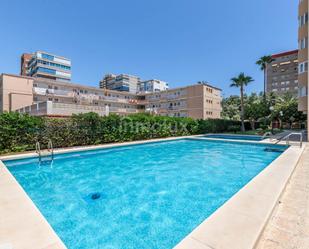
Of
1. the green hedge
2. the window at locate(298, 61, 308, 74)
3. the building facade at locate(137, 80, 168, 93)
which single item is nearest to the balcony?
the green hedge

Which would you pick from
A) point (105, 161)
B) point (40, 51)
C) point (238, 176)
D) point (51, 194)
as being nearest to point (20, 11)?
point (105, 161)

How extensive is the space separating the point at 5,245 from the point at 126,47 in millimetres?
28866

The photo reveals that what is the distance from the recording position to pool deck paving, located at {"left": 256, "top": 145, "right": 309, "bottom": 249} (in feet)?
8.41

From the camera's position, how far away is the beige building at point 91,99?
22.1 m

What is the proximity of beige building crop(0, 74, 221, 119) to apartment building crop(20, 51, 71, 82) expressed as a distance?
24.3 metres

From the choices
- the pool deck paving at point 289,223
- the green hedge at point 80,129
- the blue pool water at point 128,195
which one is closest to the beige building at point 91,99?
the green hedge at point 80,129

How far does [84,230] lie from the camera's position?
393 centimetres

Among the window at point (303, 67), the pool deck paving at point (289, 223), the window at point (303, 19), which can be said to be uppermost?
the window at point (303, 19)

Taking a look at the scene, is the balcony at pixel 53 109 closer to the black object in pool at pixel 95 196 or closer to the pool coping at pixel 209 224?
the black object in pool at pixel 95 196

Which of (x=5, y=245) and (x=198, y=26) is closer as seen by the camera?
(x=5, y=245)

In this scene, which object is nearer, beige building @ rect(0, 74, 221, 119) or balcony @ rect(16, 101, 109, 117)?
balcony @ rect(16, 101, 109, 117)

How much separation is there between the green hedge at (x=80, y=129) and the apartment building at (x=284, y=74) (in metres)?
67.4

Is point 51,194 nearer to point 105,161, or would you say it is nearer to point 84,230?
point 84,230

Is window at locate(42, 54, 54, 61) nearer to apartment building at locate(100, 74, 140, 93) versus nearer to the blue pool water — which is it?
apartment building at locate(100, 74, 140, 93)
